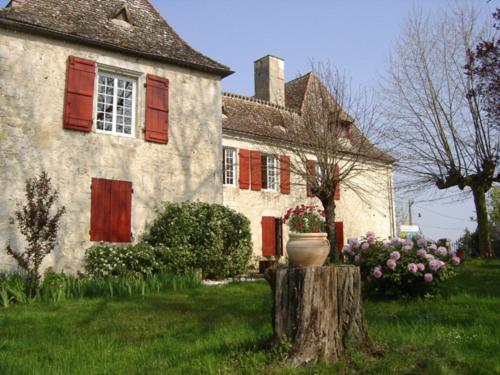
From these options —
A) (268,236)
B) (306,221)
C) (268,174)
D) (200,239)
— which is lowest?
(200,239)

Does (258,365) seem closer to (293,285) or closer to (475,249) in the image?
(293,285)

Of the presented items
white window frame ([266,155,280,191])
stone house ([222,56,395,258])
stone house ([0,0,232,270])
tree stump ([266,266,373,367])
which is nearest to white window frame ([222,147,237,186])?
stone house ([222,56,395,258])

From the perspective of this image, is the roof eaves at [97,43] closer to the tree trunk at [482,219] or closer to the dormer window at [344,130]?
the dormer window at [344,130]

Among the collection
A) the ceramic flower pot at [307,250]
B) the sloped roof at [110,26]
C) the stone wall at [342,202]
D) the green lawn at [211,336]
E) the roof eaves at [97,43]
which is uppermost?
the sloped roof at [110,26]

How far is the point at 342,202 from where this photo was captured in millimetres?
20344

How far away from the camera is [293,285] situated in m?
3.76

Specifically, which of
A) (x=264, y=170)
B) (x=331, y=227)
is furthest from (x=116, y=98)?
(x=264, y=170)

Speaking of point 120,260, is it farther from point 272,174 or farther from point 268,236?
point 272,174

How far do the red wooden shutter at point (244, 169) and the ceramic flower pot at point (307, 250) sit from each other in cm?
1294

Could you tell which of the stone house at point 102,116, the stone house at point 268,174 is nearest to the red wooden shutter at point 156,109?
the stone house at point 102,116

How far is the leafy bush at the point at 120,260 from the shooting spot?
10289 millimetres

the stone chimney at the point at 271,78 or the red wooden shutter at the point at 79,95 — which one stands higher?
the stone chimney at the point at 271,78

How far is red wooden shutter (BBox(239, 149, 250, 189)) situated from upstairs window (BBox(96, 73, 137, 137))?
6.08 meters

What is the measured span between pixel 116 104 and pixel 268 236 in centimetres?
806
